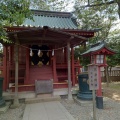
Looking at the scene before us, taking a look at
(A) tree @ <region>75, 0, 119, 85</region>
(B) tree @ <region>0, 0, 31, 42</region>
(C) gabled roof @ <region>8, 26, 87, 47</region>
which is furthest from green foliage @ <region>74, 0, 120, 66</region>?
(B) tree @ <region>0, 0, 31, 42</region>

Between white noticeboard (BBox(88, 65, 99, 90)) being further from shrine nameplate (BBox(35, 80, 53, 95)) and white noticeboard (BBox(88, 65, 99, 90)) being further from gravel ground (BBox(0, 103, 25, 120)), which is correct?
shrine nameplate (BBox(35, 80, 53, 95))

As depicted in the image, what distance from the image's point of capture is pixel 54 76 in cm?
784

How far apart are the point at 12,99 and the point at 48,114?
7.86 feet

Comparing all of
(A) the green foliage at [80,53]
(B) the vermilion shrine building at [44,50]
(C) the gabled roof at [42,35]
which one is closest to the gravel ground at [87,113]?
(B) the vermilion shrine building at [44,50]

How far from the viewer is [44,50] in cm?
789

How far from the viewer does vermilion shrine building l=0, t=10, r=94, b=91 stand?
6.39 m

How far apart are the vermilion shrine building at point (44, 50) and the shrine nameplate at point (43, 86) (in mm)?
363

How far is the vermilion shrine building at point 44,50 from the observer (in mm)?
6391

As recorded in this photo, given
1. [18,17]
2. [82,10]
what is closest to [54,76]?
[18,17]

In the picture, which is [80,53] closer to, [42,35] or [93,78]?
[42,35]

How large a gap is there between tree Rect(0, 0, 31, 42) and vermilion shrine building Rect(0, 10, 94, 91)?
90.3 inches

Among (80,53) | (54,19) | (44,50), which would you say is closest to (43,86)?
(44,50)

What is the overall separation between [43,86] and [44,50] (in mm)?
2135

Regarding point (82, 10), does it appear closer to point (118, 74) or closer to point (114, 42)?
point (114, 42)
